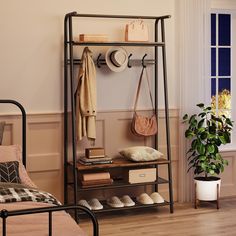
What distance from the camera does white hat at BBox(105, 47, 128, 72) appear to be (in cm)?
518

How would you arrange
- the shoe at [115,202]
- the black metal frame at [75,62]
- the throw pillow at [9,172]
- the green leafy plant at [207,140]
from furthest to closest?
the green leafy plant at [207,140] < the shoe at [115,202] < the black metal frame at [75,62] < the throw pillow at [9,172]

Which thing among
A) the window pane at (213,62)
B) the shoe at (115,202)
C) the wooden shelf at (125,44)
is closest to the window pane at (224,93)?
the window pane at (213,62)

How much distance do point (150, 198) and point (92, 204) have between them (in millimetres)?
590

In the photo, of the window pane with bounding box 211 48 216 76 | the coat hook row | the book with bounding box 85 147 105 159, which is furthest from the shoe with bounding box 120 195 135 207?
the window pane with bounding box 211 48 216 76

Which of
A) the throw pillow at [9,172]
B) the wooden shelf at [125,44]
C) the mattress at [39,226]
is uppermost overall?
the wooden shelf at [125,44]

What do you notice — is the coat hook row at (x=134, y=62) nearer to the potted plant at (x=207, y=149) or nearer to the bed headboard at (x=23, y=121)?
the potted plant at (x=207, y=149)

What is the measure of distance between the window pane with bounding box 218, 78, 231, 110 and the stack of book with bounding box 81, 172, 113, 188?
1.69 metres

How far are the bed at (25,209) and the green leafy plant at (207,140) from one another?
1.78m

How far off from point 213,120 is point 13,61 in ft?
6.73

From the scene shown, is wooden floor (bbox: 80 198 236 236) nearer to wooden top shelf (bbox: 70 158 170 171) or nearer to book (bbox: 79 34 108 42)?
wooden top shelf (bbox: 70 158 170 171)

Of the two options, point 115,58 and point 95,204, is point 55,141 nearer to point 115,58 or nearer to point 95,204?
point 95,204

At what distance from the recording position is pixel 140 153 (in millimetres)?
5188

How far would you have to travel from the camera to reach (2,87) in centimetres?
498

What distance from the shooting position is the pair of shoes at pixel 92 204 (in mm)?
5070
